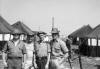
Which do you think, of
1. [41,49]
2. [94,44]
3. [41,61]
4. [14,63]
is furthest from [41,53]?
[94,44]

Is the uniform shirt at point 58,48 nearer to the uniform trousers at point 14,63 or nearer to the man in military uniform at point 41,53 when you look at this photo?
the uniform trousers at point 14,63

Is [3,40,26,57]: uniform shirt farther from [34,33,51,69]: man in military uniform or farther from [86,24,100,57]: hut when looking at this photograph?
[86,24,100,57]: hut

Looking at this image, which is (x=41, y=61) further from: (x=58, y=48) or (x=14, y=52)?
(x=58, y=48)

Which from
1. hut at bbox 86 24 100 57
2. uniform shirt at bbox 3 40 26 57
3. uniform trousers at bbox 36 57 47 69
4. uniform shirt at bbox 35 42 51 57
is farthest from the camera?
hut at bbox 86 24 100 57

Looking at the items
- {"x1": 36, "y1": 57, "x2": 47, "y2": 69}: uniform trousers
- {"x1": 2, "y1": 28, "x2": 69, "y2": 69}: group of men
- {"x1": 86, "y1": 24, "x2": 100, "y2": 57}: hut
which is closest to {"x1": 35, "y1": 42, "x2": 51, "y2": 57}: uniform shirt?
{"x1": 36, "y1": 57, "x2": 47, "y2": 69}: uniform trousers

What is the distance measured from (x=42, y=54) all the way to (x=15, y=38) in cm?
210

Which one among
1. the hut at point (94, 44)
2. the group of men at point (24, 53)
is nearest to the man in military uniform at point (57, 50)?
the group of men at point (24, 53)

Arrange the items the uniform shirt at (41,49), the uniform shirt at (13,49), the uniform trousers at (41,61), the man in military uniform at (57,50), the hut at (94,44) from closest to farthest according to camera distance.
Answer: the man in military uniform at (57,50), the uniform shirt at (13,49), the uniform shirt at (41,49), the uniform trousers at (41,61), the hut at (94,44)

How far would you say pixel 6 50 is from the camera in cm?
775

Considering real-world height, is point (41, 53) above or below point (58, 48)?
below

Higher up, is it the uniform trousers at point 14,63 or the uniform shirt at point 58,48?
the uniform shirt at point 58,48

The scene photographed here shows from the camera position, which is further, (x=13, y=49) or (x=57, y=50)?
(x=13, y=49)

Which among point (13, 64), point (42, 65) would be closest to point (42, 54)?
point (42, 65)

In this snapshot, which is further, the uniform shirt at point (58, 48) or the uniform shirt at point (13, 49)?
the uniform shirt at point (13, 49)
